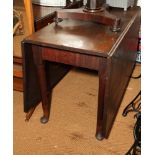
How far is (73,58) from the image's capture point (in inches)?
45.8

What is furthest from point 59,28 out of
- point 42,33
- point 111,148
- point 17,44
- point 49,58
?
point 111,148

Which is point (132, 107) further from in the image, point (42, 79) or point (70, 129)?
point (42, 79)

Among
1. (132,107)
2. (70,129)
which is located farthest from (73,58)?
(132,107)

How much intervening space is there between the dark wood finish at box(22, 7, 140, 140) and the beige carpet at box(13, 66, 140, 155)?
0.06m

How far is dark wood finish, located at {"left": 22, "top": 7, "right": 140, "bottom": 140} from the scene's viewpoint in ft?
3.68

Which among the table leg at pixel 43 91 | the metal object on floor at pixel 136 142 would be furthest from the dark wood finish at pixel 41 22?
the metal object on floor at pixel 136 142

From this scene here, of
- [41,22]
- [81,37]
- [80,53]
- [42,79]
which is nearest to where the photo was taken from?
[80,53]

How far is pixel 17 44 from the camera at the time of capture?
165 cm

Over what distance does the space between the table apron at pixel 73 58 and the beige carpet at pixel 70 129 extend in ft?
1.46

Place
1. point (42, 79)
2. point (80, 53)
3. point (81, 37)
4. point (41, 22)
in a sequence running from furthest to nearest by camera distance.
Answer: point (41, 22), point (42, 79), point (81, 37), point (80, 53)

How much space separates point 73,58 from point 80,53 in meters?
0.05
